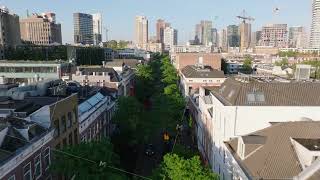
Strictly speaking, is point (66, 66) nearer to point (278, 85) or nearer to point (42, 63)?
point (42, 63)

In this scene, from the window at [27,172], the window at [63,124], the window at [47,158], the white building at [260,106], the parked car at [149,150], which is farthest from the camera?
the parked car at [149,150]

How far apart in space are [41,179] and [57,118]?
608 cm

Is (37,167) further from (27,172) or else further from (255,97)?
(255,97)

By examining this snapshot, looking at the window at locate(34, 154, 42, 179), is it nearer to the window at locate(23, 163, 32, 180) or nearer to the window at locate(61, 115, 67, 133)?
the window at locate(23, 163, 32, 180)

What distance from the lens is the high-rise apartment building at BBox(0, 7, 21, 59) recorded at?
167750 millimetres

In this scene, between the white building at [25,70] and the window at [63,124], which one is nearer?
the window at [63,124]

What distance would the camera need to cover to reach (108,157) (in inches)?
1109

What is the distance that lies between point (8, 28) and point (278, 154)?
18046 centimetres

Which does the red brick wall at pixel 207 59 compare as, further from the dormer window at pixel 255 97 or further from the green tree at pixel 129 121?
the dormer window at pixel 255 97

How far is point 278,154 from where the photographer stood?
25.6 metres

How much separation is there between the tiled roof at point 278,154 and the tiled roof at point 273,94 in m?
4.95

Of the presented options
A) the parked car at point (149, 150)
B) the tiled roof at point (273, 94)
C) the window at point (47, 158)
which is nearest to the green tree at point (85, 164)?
the window at point (47, 158)

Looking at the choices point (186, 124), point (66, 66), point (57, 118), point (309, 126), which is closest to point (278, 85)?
point (309, 126)

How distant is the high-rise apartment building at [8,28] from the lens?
16775cm
